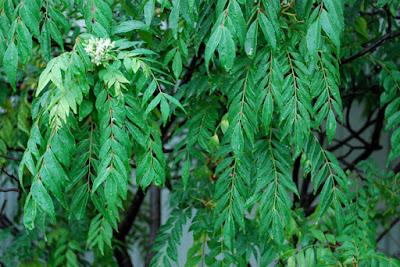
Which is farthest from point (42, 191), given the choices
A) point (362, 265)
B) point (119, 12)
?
point (119, 12)

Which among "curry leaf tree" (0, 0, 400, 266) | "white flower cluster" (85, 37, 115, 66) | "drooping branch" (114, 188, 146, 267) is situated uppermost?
"white flower cluster" (85, 37, 115, 66)

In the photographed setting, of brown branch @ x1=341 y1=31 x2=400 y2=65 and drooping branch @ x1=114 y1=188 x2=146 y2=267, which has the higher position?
brown branch @ x1=341 y1=31 x2=400 y2=65

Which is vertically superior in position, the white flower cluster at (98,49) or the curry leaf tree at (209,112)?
the white flower cluster at (98,49)

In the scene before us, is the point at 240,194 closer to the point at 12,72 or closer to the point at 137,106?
the point at 137,106

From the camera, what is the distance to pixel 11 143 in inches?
148

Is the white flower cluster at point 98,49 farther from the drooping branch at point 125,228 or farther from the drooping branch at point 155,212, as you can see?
the drooping branch at point 155,212

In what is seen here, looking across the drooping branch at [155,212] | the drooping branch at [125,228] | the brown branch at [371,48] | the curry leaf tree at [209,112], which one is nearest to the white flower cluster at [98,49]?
the curry leaf tree at [209,112]

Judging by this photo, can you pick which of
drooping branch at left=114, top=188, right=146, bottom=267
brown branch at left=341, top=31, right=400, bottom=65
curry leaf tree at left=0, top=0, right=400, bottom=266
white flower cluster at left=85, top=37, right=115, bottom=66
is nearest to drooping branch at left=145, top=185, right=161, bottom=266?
drooping branch at left=114, top=188, right=146, bottom=267

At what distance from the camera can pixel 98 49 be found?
234 cm

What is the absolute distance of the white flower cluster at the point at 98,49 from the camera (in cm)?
234

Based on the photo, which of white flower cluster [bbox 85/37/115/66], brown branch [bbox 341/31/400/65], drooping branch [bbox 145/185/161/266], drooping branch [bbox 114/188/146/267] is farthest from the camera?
drooping branch [bbox 145/185/161/266]

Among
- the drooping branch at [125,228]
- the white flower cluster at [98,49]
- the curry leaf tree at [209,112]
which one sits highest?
the white flower cluster at [98,49]

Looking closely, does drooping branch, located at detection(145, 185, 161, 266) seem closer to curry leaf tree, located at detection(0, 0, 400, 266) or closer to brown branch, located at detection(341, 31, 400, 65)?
curry leaf tree, located at detection(0, 0, 400, 266)

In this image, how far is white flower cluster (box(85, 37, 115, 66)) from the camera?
2.34 m
